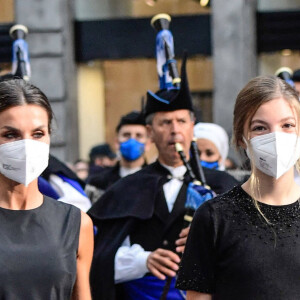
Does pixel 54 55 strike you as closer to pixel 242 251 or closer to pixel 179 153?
pixel 179 153

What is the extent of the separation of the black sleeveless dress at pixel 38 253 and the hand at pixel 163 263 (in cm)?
161

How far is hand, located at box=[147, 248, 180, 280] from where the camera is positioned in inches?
226

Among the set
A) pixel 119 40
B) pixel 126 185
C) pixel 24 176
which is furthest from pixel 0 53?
pixel 24 176

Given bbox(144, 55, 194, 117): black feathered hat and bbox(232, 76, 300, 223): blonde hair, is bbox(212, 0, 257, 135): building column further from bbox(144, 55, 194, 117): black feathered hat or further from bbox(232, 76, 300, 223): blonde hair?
bbox(232, 76, 300, 223): blonde hair

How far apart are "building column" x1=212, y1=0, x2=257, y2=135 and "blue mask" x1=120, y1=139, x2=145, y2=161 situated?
386 centimetres

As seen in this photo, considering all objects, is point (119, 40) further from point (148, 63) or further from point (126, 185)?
point (126, 185)

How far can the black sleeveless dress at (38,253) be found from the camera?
3.93 meters

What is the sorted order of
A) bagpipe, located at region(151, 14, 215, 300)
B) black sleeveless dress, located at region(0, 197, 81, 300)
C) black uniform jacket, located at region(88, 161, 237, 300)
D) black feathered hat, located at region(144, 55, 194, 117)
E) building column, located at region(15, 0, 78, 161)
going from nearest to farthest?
black sleeveless dress, located at region(0, 197, 81, 300) → bagpipe, located at region(151, 14, 215, 300) → black uniform jacket, located at region(88, 161, 237, 300) → black feathered hat, located at region(144, 55, 194, 117) → building column, located at region(15, 0, 78, 161)

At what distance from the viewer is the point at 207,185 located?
6.31 m

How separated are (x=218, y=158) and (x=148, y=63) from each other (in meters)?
5.53

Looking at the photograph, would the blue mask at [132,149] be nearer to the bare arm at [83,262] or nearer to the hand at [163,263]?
the hand at [163,263]

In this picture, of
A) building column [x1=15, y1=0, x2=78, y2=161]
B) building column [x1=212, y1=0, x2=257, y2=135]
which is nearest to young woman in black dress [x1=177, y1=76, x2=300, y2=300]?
building column [x1=212, y1=0, x2=257, y2=135]

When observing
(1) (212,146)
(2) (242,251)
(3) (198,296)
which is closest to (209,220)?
(2) (242,251)

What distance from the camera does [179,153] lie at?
6.23 meters
